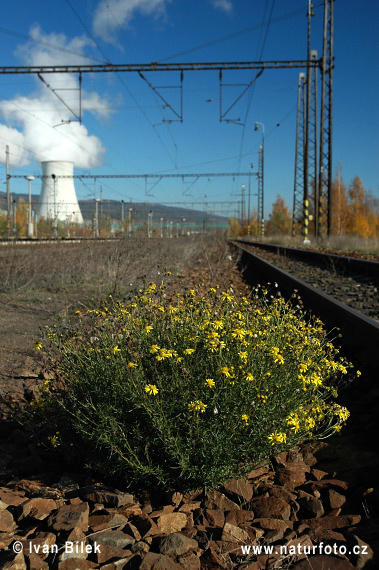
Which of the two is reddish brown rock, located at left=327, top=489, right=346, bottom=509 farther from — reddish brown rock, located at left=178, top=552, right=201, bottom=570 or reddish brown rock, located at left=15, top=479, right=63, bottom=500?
reddish brown rock, located at left=15, top=479, right=63, bottom=500

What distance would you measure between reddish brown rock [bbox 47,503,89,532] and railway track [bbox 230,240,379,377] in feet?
6.47

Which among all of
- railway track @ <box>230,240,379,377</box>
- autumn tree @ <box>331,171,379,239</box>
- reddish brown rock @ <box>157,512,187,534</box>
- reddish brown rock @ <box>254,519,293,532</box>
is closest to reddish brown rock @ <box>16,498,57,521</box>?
reddish brown rock @ <box>157,512,187,534</box>

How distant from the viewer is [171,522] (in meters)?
2.23

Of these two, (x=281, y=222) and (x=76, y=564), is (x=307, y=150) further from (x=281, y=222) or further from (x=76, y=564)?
(x=281, y=222)

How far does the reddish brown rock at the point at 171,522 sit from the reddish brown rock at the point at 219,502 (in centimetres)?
17

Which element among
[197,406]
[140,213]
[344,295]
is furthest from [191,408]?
[140,213]

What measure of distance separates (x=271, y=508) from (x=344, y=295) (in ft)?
20.5

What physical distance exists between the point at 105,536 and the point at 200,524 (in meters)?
0.44

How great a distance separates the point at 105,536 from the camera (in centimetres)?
208

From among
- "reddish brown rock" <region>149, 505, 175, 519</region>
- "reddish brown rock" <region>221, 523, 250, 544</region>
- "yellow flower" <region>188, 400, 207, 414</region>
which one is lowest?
"reddish brown rock" <region>149, 505, 175, 519</region>

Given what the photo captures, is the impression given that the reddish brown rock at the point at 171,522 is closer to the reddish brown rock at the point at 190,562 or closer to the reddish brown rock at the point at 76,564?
the reddish brown rock at the point at 190,562

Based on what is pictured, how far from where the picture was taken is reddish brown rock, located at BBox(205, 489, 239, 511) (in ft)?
7.87

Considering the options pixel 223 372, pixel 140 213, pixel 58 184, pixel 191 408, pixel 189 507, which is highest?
pixel 58 184

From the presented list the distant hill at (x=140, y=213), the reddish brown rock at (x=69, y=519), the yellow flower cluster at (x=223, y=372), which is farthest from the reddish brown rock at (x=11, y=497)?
the distant hill at (x=140, y=213)
